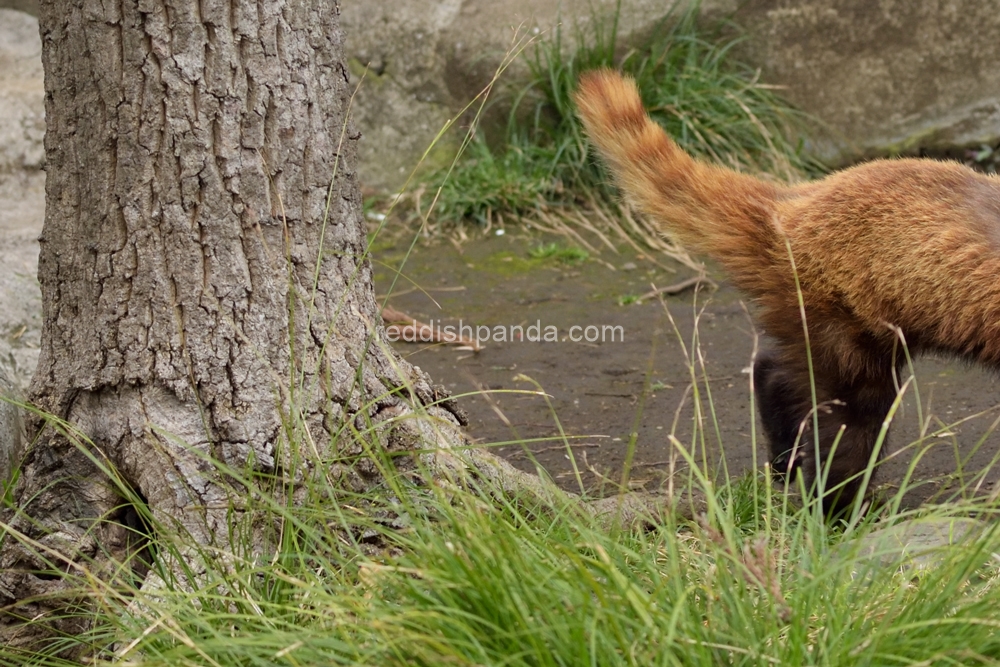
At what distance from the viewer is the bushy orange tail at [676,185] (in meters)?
3.36

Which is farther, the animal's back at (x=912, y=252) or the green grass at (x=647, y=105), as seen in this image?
the green grass at (x=647, y=105)

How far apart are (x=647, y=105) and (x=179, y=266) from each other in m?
4.14

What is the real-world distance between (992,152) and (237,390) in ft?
18.4

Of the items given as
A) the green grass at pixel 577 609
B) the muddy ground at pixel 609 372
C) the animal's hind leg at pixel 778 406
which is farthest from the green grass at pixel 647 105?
the green grass at pixel 577 609

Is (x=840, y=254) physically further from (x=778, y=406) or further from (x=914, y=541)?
(x=914, y=541)

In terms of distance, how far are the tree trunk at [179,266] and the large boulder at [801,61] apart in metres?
3.97

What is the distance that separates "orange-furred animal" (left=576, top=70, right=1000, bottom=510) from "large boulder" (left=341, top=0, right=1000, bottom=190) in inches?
131

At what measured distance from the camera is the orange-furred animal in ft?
10.2

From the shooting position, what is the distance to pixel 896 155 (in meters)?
6.61

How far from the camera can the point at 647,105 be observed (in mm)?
6375

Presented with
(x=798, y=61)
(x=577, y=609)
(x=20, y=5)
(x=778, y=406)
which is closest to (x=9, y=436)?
(x=577, y=609)

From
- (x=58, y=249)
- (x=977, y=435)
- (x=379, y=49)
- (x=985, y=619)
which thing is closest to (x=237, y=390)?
(x=58, y=249)

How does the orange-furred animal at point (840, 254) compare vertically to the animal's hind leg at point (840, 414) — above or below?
above

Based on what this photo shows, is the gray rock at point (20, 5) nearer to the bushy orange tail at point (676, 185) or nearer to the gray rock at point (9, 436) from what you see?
the gray rock at point (9, 436)
